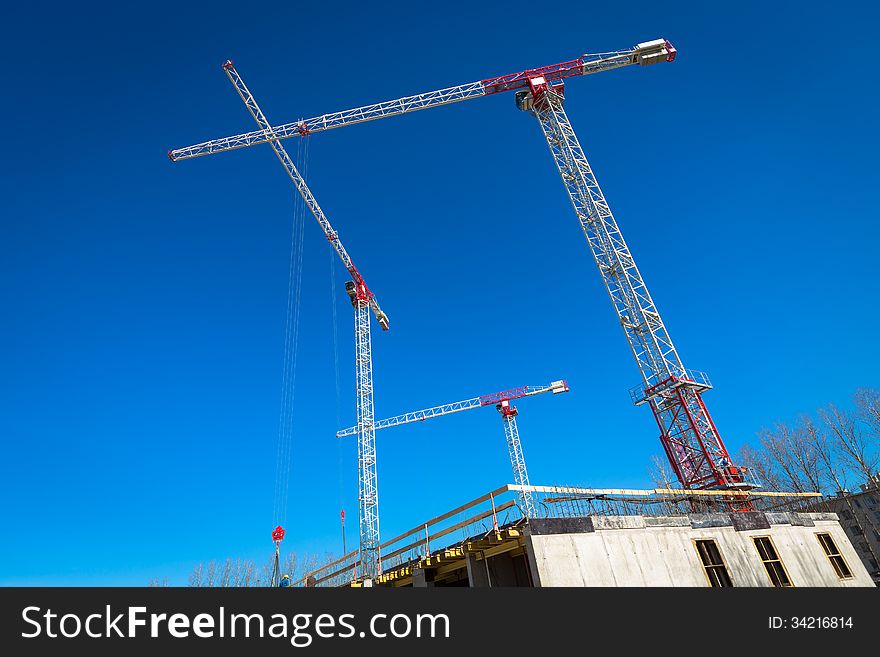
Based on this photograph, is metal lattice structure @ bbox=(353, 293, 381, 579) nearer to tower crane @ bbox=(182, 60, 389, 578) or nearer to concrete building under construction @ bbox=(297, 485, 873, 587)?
tower crane @ bbox=(182, 60, 389, 578)

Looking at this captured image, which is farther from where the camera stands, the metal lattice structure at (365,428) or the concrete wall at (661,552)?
the metal lattice structure at (365,428)

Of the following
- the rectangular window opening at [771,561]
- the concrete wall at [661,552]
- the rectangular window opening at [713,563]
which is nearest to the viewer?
the concrete wall at [661,552]

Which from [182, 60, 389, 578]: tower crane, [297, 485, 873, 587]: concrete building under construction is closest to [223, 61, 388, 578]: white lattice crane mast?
[182, 60, 389, 578]: tower crane

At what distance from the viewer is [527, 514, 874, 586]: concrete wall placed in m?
13.3

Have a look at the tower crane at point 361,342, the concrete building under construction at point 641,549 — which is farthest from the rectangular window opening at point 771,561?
the tower crane at point 361,342

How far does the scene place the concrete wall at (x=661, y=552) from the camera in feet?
43.5

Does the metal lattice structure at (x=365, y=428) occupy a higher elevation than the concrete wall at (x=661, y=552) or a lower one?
higher

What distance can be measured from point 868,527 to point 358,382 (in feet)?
232

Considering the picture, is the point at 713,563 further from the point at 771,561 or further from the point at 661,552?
the point at 771,561

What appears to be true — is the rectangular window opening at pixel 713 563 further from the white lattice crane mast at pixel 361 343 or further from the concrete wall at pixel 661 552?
the white lattice crane mast at pixel 361 343
